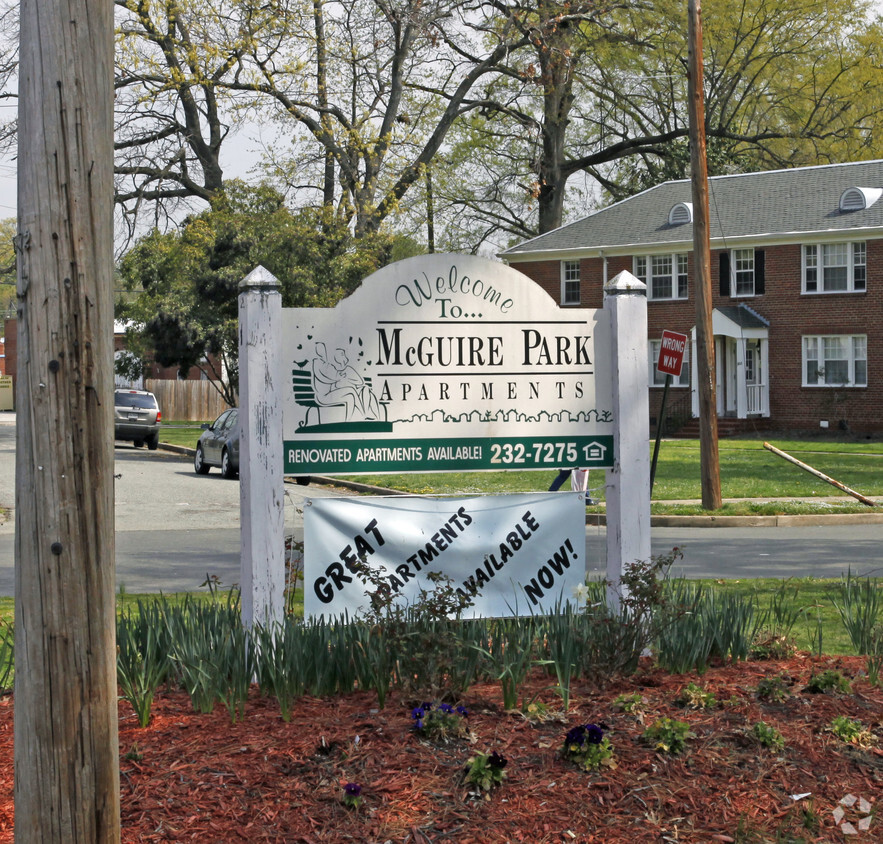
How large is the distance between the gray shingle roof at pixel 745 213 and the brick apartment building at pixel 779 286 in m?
0.05

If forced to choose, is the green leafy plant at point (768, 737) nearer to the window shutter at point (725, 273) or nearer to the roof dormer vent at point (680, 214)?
the window shutter at point (725, 273)

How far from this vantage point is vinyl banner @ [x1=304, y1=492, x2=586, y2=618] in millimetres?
5930

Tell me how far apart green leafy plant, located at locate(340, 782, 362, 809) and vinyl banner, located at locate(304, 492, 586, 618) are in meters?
1.75

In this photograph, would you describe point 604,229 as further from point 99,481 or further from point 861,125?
point 99,481

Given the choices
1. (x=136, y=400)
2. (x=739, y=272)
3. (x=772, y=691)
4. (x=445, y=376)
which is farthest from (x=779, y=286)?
(x=772, y=691)

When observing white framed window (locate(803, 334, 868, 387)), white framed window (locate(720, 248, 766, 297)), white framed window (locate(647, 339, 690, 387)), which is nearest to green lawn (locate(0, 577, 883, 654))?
white framed window (locate(803, 334, 868, 387))

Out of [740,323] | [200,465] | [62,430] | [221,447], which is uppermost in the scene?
[740,323]

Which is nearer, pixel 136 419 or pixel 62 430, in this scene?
pixel 62 430

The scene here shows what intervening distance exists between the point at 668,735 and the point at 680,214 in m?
38.3

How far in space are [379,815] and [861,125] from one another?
169 ft

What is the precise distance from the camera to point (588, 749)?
4242 mm

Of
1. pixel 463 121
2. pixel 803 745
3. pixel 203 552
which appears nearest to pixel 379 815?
pixel 803 745

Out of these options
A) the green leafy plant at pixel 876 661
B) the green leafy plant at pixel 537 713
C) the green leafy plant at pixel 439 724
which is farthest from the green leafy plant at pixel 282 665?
the green leafy plant at pixel 876 661

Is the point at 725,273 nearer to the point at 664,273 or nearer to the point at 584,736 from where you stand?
the point at 664,273
